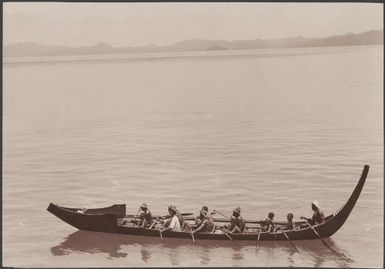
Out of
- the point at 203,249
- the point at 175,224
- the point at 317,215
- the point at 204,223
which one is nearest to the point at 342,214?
the point at 317,215

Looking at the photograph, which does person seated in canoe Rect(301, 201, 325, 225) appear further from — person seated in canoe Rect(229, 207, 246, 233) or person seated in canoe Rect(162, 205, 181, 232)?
person seated in canoe Rect(162, 205, 181, 232)

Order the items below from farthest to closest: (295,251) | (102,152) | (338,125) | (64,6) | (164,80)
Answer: (164,80) < (338,125) < (102,152) < (64,6) < (295,251)

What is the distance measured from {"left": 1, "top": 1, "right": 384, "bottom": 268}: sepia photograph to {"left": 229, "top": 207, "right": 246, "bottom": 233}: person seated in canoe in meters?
0.04

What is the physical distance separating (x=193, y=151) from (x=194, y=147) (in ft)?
0.89

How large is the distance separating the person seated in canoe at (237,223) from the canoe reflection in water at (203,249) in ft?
1.19

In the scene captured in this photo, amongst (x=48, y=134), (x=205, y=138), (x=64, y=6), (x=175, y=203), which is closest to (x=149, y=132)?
(x=205, y=138)

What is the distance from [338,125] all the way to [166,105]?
795 cm

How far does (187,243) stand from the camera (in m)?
16.1

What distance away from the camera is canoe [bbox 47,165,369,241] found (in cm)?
1560

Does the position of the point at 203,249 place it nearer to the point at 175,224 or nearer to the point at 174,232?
the point at 174,232

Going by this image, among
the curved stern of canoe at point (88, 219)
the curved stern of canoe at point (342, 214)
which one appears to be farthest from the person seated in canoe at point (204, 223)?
the curved stern of canoe at point (342, 214)

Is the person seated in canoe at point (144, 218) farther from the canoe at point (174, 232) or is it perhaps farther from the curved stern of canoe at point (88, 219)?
the curved stern of canoe at point (88, 219)

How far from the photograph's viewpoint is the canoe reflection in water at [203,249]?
1530cm

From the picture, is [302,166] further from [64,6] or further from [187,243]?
[64,6]
